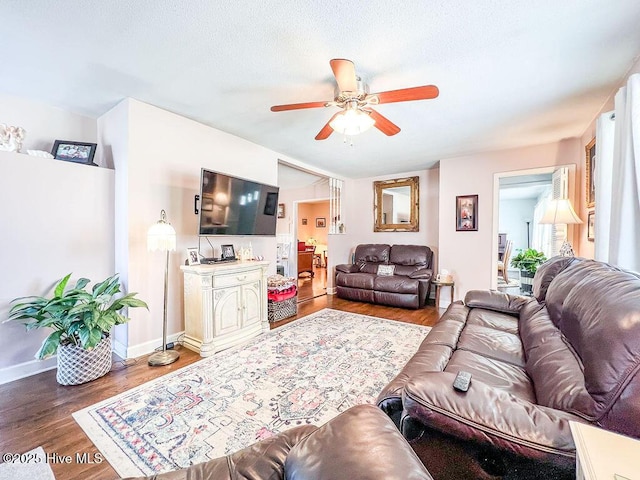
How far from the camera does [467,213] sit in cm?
442

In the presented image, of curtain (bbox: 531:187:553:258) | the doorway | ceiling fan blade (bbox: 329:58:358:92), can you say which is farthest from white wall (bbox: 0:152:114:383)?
curtain (bbox: 531:187:553:258)

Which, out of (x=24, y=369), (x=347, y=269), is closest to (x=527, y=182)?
(x=347, y=269)

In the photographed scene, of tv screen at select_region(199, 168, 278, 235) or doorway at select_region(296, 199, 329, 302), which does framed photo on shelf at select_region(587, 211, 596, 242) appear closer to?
tv screen at select_region(199, 168, 278, 235)

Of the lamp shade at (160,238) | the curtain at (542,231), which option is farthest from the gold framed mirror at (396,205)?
the lamp shade at (160,238)

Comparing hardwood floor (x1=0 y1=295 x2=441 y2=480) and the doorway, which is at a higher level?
the doorway

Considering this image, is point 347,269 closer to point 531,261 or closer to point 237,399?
point 531,261

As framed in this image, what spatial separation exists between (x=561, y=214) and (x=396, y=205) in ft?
9.56

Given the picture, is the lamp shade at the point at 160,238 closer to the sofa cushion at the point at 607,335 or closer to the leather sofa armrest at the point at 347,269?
the sofa cushion at the point at 607,335

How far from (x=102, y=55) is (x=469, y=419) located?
3009 millimetres

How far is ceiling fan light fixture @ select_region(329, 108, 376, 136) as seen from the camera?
2174 millimetres

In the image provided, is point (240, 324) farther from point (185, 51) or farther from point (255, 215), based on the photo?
point (185, 51)

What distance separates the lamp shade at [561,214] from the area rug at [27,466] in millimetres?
4464

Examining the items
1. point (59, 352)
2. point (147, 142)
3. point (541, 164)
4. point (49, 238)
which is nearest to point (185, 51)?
point (147, 142)

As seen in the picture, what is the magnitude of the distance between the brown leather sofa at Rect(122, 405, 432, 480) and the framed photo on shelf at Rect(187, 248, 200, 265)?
2.41m
